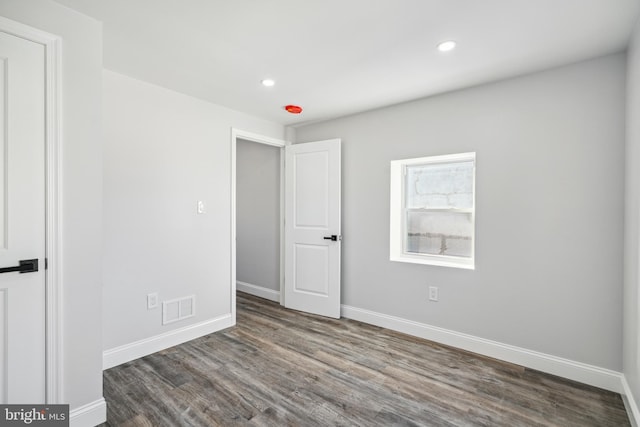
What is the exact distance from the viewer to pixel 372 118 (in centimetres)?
349

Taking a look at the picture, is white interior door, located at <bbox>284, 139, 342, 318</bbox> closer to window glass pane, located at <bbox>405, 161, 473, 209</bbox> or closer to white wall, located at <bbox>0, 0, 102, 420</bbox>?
window glass pane, located at <bbox>405, 161, 473, 209</bbox>

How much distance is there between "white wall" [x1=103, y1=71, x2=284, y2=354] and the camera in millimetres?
2553

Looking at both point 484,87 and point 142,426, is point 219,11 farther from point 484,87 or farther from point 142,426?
point 142,426

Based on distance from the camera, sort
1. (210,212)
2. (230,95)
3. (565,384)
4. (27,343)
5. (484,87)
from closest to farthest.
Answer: (27,343)
(565,384)
(484,87)
(230,95)
(210,212)

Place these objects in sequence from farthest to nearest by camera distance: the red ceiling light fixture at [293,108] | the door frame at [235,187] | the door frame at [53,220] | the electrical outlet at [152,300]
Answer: the door frame at [235,187] < the red ceiling light fixture at [293,108] < the electrical outlet at [152,300] < the door frame at [53,220]

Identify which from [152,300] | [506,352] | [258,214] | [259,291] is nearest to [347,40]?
[152,300]

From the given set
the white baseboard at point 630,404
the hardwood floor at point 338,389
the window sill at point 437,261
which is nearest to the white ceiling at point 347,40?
the window sill at point 437,261

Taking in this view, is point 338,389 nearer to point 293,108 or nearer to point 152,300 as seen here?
point 152,300

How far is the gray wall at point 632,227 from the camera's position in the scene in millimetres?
1827

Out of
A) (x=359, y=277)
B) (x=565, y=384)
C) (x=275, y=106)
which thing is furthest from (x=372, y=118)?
(x=565, y=384)

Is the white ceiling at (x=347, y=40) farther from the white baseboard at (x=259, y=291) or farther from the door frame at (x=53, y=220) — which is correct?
the white baseboard at (x=259, y=291)

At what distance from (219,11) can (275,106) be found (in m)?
1.57

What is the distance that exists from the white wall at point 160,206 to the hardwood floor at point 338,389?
0.46m

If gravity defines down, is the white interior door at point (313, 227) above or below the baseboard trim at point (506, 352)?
above
